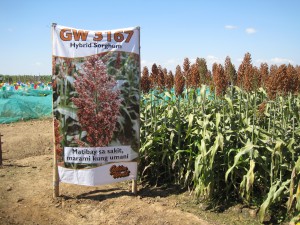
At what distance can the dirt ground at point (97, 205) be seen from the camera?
3.64 meters

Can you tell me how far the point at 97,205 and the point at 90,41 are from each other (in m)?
2.28

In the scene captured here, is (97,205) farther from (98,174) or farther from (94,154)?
(94,154)

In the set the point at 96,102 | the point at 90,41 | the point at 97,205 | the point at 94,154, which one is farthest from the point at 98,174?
the point at 90,41

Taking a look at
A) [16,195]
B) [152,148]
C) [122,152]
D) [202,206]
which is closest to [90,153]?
[122,152]

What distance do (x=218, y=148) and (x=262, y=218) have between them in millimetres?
1037

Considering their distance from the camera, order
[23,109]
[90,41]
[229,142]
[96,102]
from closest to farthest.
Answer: [229,142], [90,41], [96,102], [23,109]

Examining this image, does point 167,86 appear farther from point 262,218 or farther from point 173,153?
point 262,218

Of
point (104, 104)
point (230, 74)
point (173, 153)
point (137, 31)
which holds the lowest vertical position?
point (173, 153)

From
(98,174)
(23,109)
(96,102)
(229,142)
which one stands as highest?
(96,102)

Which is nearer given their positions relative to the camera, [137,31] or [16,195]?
[137,31]

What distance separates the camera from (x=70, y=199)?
4324 millimetres

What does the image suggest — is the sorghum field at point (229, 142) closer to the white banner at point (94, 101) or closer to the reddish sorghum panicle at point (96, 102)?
the white banner at point (94, 101)

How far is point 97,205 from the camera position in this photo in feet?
13.5

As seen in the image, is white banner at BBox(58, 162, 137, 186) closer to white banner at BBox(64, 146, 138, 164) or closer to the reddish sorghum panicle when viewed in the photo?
white banner at BBox(64, 146, 138, 164)
